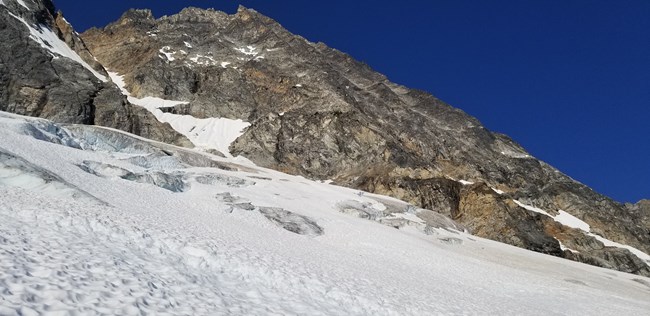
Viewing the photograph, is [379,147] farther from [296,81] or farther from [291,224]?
[291,224]

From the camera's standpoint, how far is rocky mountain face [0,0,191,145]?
Answer: 244 ft

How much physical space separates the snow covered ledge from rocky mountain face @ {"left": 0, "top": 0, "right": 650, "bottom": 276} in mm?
2366

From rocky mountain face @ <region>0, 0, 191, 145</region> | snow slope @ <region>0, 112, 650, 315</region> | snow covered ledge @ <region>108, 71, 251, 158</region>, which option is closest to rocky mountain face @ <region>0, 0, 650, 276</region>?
rocky mountain face @ <region>0, 0, 191, 145</region>

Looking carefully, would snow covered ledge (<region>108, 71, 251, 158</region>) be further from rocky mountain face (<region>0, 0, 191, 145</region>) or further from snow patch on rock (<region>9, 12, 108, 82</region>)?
snow patch on rock (<region>9, 12, 108, 82</region>)

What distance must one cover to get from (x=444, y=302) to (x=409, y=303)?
8.08 ft

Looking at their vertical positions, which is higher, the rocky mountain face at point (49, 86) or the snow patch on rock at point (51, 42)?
the snow patch on rock at point (51, 42)

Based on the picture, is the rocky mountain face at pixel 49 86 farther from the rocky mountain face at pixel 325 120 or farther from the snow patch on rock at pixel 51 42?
the rocky mountain face at pixel 325 120

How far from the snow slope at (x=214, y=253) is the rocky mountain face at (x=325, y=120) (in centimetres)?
2775

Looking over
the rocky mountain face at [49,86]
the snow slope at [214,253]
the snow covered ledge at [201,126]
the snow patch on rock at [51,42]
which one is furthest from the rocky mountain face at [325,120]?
the snow slope at [214,253]

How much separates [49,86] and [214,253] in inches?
2915

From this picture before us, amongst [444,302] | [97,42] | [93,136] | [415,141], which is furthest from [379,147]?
[97,42]

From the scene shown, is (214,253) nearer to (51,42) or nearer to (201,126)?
(201,126)

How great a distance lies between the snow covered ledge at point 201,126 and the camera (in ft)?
301

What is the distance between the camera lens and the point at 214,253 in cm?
1777
